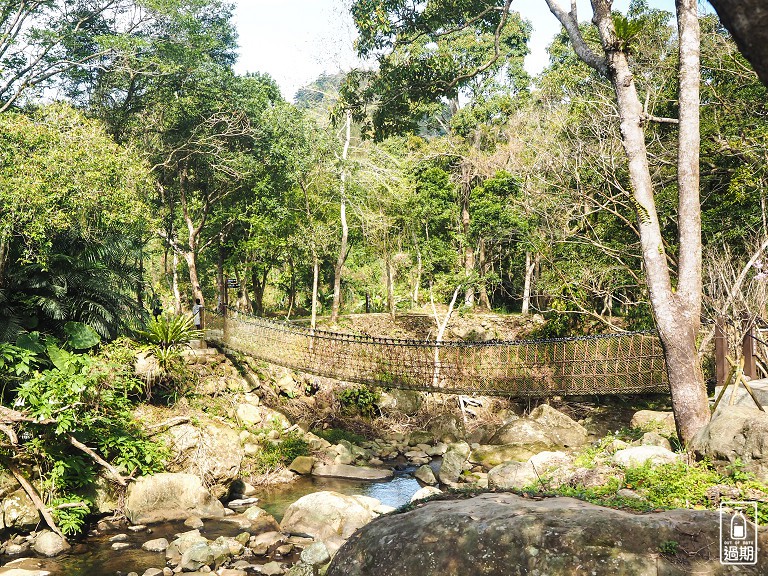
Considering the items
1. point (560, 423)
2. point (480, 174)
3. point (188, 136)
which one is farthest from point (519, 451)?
point (480, 174)

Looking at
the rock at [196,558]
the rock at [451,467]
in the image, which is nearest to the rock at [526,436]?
the rock at [451,467]

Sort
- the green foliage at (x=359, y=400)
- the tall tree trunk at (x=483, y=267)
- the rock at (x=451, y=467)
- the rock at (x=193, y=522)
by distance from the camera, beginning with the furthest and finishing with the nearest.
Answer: the tall tree trunk at (x=483, y=267)
the green foliage at (x=359, y=400)
the rock at (x=451, y=467)
the rock at (x=193, y=522)

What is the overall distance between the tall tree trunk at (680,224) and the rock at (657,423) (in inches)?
41.9

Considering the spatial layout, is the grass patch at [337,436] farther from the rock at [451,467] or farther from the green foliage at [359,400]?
the rock at [451,467]

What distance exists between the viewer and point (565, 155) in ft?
30.4

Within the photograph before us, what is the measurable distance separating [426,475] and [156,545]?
3.42 meters

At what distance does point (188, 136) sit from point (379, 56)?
617 centimetres

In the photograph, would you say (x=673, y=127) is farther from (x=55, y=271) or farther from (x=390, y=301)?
(x=55, y=271)

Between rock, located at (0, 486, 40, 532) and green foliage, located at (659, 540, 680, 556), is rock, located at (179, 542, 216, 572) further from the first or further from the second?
green foliage, located at (659, 540, 680, 556)

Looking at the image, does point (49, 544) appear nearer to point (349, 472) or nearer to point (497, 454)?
point (349, 472)

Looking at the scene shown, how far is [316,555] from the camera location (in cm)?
512

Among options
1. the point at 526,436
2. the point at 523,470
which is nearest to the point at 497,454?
the point at 526,436

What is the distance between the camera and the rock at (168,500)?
6.14m

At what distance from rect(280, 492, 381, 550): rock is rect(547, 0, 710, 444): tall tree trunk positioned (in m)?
2.96
